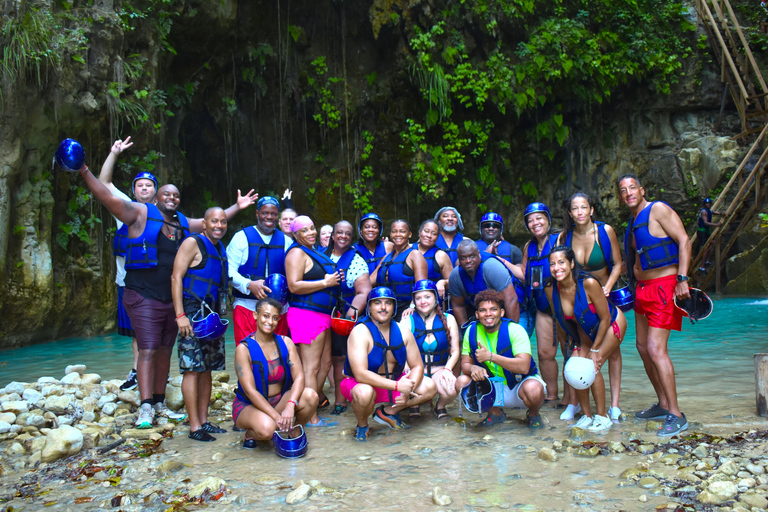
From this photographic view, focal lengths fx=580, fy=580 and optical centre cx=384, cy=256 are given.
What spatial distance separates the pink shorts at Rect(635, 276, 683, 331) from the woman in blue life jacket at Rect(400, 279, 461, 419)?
153 centimetres

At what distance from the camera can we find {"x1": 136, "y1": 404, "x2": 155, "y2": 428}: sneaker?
4.60 metres

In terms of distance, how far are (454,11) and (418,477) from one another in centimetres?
1287

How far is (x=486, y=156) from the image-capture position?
15953 mm

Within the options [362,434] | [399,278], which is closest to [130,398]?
[362,434]

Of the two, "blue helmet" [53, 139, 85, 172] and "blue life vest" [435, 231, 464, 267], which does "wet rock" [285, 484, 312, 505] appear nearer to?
"blue helmet" [53, 139, 85, 172]

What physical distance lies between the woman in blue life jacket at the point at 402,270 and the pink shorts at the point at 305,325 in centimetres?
73

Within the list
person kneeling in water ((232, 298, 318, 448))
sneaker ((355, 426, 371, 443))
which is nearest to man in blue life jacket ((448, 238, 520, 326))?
sneaker ((355, 426, 371, 443))

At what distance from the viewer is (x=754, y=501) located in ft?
9.41

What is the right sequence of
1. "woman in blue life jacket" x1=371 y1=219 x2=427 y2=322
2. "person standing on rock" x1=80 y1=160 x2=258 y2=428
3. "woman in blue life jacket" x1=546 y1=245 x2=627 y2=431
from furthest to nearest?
"woman in blue life jacket" x1=371 y1=219 x2=427 y2=322
"person standing on rock" x1=80 y1=160 x2=258 y2=428
"woman in blue life jacket" x1=546 y1=245 x2=627 y2=431

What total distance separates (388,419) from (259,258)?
1.77m

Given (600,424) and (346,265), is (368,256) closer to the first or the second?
(346,265)

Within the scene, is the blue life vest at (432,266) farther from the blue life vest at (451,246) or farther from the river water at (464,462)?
the river water at (464,462)

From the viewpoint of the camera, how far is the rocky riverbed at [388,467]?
3.11m

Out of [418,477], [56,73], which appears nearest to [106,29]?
[56,73]
